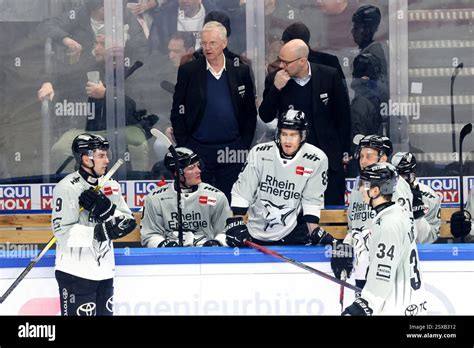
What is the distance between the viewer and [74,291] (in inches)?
297

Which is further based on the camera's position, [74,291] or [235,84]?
[235,84]

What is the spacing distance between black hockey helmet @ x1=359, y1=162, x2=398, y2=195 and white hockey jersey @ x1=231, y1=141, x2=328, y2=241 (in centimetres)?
47

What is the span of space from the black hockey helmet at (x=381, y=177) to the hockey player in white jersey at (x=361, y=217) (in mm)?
106

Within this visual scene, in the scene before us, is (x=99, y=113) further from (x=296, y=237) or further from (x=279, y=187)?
(x=296, y=237)

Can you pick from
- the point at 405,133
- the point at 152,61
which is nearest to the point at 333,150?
the point at 405,133

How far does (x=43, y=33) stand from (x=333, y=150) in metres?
1.50

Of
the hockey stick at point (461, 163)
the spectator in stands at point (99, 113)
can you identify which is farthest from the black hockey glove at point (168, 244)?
the hockey stick at point (461, 163)

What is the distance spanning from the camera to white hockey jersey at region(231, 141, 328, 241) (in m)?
7.77

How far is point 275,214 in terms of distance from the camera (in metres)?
7.84

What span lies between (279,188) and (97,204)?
0.86 m

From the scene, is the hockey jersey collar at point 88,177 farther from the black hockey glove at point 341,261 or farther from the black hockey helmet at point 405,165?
the black hockey helmet at point 405,165

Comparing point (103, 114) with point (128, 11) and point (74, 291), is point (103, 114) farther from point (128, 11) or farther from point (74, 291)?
point (74, 291)

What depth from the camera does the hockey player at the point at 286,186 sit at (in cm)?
776

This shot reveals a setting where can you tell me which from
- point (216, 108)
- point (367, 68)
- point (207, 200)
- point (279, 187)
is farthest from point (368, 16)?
point (207, 200)
